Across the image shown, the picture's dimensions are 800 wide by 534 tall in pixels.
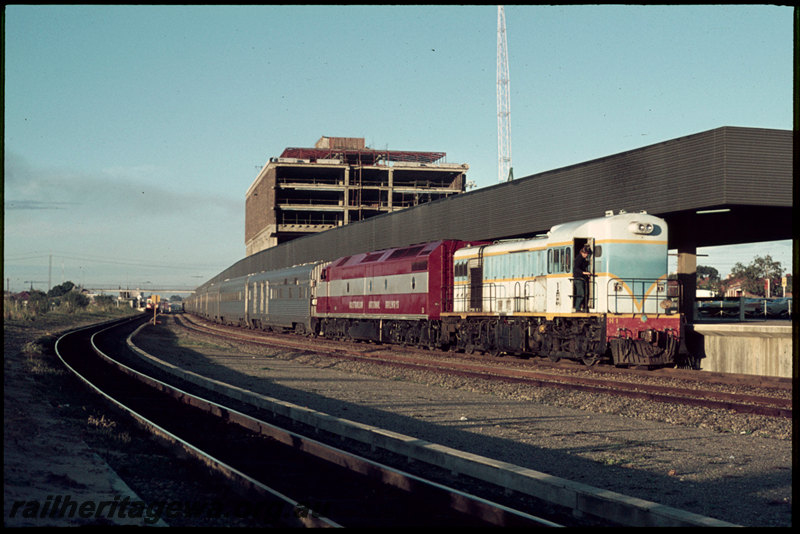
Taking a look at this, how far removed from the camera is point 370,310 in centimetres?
3331

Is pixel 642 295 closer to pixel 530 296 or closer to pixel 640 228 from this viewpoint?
pixel 640 228

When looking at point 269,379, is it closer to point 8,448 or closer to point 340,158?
point 8,448

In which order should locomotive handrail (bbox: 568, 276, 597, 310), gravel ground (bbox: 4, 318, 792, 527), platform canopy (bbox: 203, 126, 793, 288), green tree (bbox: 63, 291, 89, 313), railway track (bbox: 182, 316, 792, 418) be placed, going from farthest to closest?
1. green tree (bbox: 63, 291, 89, 313)
2. platform canopy (bbox: 203, 126, 793, 288)
3. locomotive handrail (bbox: 568, 276, 597, 310)
4. railway track (bbox: 182, 316, 792, 418)
5. gravel ground (bbox: 4, 318, 792, 527)

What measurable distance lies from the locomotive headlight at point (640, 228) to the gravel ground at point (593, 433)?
614 cm

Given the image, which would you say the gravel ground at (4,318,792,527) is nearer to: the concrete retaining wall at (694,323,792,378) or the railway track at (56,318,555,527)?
the railway track at (56,318,555,527)

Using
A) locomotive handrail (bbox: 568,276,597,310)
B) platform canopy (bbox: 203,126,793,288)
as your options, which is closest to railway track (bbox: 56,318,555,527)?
locomotive handrail (bbox: 568,276,597,310)

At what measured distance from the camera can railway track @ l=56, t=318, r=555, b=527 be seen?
21.4 ft

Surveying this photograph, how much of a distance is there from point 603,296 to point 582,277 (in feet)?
2.70

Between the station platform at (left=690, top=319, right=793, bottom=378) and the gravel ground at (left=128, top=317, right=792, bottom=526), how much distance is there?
8.60 meters

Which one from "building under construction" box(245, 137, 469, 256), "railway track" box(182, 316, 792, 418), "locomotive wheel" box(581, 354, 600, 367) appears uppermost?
"building under construction" box(245, 137, 469, 256)

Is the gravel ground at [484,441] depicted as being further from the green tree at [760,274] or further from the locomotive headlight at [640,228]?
the green tree at [760,274]

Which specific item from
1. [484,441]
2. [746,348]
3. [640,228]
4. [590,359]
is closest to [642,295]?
[640,228]

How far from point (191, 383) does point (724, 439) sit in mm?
12981

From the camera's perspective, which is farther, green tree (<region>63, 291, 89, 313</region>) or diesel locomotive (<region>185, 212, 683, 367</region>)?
green tree (<region>63, 291, 89, 313</region>)
